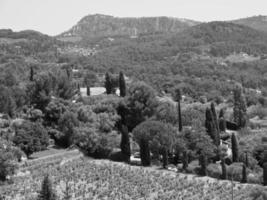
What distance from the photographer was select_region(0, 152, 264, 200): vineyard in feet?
112

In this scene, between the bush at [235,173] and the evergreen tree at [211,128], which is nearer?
the bush at [235,173]

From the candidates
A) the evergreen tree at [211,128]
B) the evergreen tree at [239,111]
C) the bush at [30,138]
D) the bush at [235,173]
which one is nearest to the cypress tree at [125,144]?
the bush at [30,138]

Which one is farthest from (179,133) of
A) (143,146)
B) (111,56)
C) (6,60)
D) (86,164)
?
(111,56)

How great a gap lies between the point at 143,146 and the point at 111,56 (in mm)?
107556

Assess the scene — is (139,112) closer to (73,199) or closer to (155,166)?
(155,166)

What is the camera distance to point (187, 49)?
15300cm

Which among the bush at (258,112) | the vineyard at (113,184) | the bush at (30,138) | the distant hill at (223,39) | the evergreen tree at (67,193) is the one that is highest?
the distant hill at (223,39)

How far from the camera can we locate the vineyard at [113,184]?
1350 inches

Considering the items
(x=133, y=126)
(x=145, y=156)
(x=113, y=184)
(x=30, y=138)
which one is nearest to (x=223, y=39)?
(x=133, y=126)

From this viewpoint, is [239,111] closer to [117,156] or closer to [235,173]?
[117,156]

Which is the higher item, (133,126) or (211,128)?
(211,128)

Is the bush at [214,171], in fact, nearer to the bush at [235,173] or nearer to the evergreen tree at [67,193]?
the bush at [235,173]

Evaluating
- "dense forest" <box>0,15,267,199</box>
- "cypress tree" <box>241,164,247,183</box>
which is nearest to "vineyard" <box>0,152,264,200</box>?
"dense forest" <box>0,15,267,199</box>

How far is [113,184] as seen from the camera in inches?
1438
